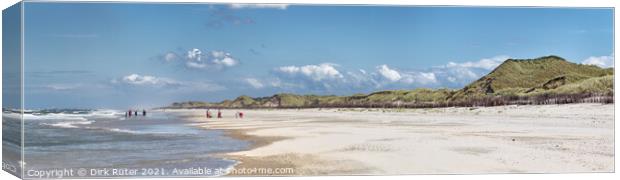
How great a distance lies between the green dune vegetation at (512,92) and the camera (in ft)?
48.7

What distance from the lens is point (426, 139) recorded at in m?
14.4

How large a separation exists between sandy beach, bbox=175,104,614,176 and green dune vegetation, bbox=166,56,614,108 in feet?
0.45

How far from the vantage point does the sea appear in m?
13.2

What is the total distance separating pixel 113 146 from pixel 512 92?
6.48m

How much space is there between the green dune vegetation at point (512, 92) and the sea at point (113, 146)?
132 cm

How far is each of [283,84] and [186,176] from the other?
211 cm

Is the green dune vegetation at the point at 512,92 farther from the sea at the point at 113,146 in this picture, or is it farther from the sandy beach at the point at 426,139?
the sea at the point at 113,146

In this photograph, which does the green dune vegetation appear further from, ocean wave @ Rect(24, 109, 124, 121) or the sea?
ocean wave @ Rect(24, 109, 124, 121)

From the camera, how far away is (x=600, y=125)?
1509 centimetres

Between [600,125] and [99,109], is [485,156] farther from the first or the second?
[99,109]

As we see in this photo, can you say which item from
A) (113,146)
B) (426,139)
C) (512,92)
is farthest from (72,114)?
(512,92)

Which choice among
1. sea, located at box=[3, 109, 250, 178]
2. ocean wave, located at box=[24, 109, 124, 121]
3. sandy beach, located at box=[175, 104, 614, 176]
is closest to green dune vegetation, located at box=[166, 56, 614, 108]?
sandy beach, located at box=[175, 104, 614, 176]

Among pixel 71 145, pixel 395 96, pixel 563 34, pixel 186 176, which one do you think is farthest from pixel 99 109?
pixel 563 34

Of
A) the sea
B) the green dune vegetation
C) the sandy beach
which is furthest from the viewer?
the green dune vegetation
